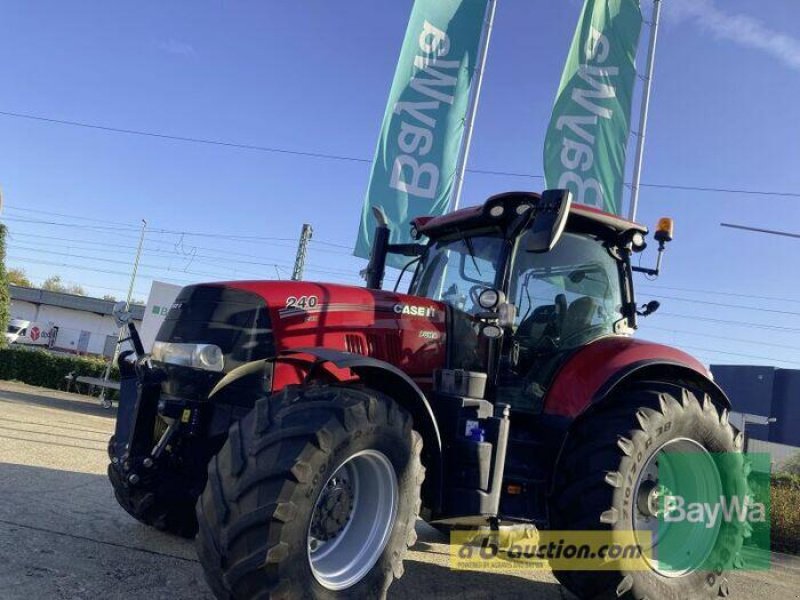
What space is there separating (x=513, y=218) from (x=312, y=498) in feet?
Answer: 7.59

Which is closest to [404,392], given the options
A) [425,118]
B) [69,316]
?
[425,118]

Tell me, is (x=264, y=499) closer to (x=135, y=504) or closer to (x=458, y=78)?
(x=135, y=504)

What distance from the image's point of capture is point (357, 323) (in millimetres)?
3719

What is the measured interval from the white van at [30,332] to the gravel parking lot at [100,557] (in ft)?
149

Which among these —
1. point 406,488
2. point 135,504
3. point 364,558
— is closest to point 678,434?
point 406,488

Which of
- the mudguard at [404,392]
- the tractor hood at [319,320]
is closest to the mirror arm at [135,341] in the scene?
the tractor hood at [319,320]

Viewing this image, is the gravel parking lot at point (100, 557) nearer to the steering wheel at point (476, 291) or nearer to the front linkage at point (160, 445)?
the front linkage at point (160, 445)

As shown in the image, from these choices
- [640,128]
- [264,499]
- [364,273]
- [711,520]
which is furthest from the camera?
[640,128]

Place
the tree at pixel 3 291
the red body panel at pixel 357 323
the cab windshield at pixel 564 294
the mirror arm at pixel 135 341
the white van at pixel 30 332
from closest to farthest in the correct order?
the red body panel at pixel 357 323 → the mirror arm at pixel 135 341 → the cab windshield at pixel 564 294 → the tree at pixel 3 291 → the white van at pixel 30 332

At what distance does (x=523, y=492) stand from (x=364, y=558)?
123 cm

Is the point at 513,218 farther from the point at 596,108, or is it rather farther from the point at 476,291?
the point at 596,108

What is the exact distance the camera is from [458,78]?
37.3 feet

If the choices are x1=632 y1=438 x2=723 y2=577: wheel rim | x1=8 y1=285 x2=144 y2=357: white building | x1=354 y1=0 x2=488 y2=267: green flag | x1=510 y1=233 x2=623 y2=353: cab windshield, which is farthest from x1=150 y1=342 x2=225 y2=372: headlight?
x1=8 y1=285 x2=144 y2=357: white building

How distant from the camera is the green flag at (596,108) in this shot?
11219mm
